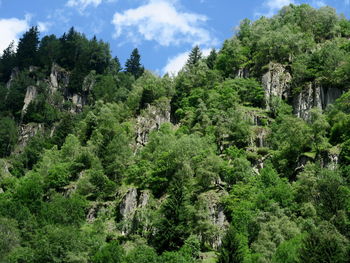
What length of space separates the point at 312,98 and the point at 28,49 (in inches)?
3829

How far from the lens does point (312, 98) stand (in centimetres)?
8394

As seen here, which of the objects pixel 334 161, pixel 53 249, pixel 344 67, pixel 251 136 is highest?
pixel 344 67

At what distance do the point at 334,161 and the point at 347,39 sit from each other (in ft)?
154

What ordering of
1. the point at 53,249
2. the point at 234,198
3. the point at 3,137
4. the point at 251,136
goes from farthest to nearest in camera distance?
the point at 3,137 < the point at 251,136 < the point at 234,198 < the point at 53,249

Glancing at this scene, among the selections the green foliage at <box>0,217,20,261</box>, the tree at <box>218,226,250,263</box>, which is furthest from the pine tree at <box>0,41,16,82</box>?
the tree at <box>218,226,250,263</box>

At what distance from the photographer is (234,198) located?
61344mm

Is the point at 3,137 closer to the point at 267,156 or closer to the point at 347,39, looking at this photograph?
the point at 267,156

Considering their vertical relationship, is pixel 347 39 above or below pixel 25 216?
above

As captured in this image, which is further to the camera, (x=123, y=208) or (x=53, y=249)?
(x=123, y=208)

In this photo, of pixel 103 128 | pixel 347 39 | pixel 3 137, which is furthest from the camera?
pixel 3 137

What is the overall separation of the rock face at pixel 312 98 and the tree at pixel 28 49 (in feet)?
291

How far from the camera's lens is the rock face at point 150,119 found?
302 feet

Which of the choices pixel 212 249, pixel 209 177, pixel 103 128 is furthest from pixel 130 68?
pixel 212 249

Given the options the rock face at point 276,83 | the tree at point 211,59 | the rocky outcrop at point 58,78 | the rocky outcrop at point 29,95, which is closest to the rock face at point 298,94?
the rock face at point 276,83
